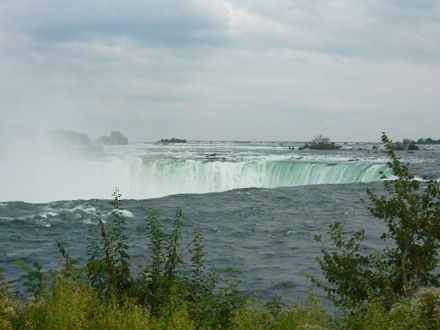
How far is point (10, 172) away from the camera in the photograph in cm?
3809

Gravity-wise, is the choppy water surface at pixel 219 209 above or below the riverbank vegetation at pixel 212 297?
below

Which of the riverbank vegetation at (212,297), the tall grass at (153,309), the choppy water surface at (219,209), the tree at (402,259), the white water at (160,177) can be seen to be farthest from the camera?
the white water at (160,177)

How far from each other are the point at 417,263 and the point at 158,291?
133 inches

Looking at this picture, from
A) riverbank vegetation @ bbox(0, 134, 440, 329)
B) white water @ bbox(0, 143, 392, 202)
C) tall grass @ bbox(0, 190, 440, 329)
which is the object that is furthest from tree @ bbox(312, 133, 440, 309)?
white water @ bbox(0, 143, 392, 202)

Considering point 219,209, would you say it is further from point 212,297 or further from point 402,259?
point 402,259

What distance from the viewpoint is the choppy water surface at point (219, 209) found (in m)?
15.2

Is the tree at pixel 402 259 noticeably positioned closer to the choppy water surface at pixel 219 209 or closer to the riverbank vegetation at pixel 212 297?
the riverbank vegetation at pixel 212 297

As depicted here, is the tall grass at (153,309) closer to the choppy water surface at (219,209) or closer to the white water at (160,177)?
the choppy water surface at (219,209)

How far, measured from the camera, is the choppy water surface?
15.2 metres

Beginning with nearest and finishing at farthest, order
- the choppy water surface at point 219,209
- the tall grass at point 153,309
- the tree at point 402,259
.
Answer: the tall grass at point 153,309 < the tree at point 402,259 < the choppy water surface at point 219,209

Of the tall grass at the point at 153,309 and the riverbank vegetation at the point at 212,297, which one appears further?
the riverbank vegetation at the point at 212,297

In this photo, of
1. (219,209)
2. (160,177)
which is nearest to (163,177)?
(160,177)

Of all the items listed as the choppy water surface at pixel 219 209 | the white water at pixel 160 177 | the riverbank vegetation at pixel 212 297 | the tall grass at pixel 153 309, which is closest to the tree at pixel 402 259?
the riverbank vegetation at pixel 212 297

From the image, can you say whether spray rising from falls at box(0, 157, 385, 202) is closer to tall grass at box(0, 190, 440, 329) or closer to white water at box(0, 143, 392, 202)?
white water at box(0, 143, 392, 202)
